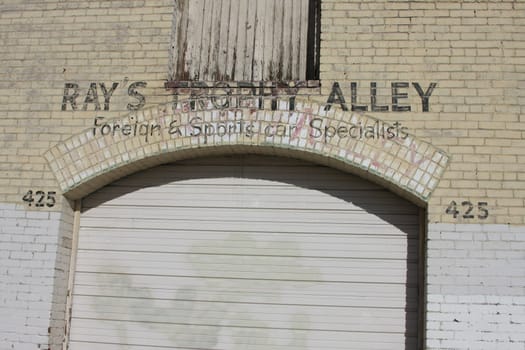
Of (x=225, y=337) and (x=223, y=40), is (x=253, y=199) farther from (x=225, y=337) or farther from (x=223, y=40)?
(x=223, y=40)

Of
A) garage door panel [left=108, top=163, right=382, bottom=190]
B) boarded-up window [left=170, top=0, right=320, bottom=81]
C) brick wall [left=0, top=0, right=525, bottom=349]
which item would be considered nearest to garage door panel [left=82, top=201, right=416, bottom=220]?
garage door panel [left=108, top=163, right=382, bottom=190]

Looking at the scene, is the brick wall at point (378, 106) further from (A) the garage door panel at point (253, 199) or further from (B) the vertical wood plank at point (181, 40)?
(A) the garage door panel at point (253, 199)

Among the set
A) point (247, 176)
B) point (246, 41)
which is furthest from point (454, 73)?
point (247, 176)

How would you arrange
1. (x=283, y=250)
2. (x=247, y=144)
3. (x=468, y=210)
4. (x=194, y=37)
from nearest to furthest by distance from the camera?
(x=468, y=210) < (x=247, y=144) < (x=283, y=250) < (x=194, y=37)

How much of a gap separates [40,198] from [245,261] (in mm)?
2147

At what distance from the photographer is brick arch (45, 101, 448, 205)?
20.2 feet

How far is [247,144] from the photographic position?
645cm

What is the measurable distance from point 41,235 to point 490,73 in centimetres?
462

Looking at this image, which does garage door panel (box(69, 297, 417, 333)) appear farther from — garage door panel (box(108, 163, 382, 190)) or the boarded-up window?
the boarded-up window

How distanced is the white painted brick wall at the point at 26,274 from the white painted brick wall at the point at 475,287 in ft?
11.8

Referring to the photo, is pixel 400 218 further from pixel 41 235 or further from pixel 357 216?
pixel 41 235

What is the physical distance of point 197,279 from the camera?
663cm

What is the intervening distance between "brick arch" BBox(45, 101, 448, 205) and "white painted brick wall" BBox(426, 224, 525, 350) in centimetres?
53

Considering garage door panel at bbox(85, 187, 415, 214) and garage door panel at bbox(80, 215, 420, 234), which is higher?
garage door panel at bbox(85, 187, 415, 214)
